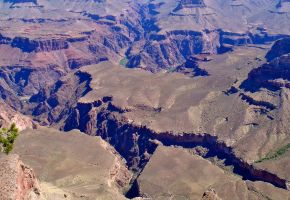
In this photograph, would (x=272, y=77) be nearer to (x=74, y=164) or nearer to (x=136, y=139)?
(x=136, y=139)

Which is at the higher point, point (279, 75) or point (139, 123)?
point (279, 75)

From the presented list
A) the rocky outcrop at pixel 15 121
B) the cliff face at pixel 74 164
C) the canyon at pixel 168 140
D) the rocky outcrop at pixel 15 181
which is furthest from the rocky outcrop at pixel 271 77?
the rocky outcrop at pixel 15 181

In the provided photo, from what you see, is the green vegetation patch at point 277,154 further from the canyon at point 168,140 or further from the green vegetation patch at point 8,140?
the green vegetation patch at point 8,140

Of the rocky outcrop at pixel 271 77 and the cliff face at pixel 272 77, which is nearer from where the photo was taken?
the cliff face at pixel 272 77

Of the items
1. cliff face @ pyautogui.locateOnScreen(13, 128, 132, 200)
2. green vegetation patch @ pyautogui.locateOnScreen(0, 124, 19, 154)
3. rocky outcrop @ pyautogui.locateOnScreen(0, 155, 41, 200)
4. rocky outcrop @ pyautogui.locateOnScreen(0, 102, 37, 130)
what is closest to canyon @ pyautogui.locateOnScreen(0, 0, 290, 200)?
cliff face @ pyautogui.locateOnScreen(13, 128, 132, 200)

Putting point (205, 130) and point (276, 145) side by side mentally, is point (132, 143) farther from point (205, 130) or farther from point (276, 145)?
point (276, 145)

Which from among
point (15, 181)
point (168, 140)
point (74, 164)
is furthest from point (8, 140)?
point (168, 140)

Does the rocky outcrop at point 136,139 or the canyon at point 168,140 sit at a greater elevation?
the canyon at point 168,140

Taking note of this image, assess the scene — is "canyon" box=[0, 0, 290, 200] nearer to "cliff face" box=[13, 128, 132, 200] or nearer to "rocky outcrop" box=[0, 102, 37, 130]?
"cliff face" box=[13, 128, 132, 200]

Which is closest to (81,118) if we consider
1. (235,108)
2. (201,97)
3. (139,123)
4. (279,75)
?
(139,123)

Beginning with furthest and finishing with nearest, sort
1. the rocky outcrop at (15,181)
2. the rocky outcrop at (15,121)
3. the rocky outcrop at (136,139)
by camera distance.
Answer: the rocky outcrop at (15,121)
the rocky outcrop at (136,139)
the rocky outcrop at (15,181)
